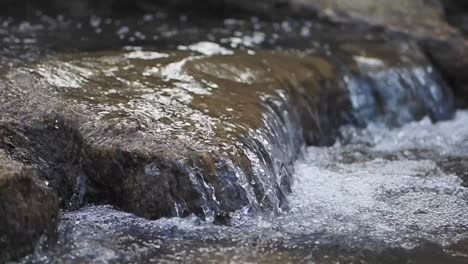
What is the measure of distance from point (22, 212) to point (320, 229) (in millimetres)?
1588

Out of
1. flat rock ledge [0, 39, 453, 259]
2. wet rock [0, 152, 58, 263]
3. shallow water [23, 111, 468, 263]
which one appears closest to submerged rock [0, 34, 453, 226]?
flat rock ledge [0, 39, 453, 259]

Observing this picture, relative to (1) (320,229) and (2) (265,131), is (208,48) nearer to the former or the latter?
(2) (265,131)

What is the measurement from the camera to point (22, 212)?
3.35 meters

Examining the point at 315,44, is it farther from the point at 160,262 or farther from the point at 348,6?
the point at 160,262

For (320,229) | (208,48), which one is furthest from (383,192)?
(208,48)

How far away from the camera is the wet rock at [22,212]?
3.29m

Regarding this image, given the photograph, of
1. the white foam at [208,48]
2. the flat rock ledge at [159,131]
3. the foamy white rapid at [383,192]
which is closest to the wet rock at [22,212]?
the flat rock ledge at [159,131]

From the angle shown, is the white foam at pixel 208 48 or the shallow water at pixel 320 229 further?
the white foam at pixel 208 48

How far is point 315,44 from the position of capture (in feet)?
23.0

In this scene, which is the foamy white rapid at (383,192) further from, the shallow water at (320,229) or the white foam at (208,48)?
the white foam at (208,48)

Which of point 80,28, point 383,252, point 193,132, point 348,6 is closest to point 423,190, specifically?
point 383,252

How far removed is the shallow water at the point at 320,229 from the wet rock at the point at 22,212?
9cm

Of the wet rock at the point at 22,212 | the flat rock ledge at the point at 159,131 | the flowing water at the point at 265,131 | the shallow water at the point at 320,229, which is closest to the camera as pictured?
the wet rock at the point at 22,212

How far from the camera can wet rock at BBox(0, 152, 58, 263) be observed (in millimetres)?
3291
